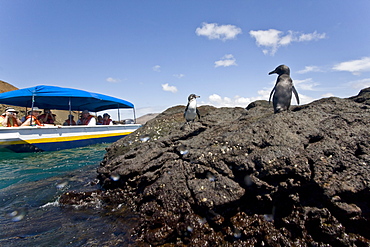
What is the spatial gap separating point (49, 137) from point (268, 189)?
1368cm

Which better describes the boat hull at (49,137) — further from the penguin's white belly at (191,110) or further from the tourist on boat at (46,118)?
the penguin's white belly at (191,110)

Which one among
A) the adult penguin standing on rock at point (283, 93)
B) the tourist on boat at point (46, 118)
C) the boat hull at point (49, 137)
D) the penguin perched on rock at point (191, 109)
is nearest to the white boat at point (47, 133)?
the boat hull at point (49, 137)

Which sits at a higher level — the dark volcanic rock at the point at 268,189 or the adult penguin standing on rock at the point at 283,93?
the adult penguin standing on rock at the point at 283,93

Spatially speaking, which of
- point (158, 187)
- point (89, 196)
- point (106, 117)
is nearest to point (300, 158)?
point (158, 187)

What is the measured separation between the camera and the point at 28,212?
4.45m

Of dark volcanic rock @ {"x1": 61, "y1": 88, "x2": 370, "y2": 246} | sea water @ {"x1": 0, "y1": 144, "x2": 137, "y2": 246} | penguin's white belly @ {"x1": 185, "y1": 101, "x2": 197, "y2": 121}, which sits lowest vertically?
sea water @ {"x1": 0, "y1": 144, "x2": 137, "y2": 246}

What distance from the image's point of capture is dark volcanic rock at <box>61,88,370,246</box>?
2789 mm

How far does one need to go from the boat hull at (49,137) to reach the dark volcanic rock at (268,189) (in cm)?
1042

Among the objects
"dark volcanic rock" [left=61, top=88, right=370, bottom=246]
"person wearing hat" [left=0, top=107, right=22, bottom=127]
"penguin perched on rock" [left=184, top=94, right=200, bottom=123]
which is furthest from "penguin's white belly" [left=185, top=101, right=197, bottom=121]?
"person wearing hat" [left=0, top=107, right=22, bottom=127]

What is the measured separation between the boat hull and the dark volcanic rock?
34.2 ft

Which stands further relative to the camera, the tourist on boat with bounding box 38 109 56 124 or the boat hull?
the tourist on boat with bounding box 38 109 56 124

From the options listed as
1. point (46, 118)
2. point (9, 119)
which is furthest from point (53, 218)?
point (46, 118)

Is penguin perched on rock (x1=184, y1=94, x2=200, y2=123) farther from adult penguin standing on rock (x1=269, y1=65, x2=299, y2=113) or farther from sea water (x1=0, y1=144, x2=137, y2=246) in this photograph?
sea water (x1=0, y1=144, x2=137, y2=246)

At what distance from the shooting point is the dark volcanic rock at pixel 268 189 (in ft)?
9.15
